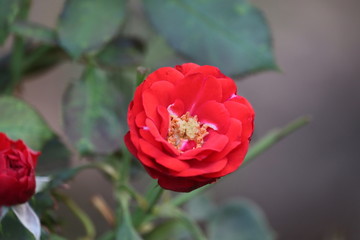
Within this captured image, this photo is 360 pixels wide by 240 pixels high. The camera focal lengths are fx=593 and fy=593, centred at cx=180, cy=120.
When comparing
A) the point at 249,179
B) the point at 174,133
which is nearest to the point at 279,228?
the point at 249,179

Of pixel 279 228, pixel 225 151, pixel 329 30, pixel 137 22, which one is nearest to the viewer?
pixel 225 151

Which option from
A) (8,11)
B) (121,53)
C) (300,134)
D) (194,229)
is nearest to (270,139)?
(194,229)

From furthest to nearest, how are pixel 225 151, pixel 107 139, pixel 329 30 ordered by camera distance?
1. pixel 329 30
2. pixel 107 139
3. pixel 225 151

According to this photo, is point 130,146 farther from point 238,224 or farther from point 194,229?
point 238,224

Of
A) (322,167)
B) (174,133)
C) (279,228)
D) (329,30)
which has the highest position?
(174,133)

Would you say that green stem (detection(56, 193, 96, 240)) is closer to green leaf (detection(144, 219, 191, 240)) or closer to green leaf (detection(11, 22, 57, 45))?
green leaf (detection(144, 219, 191, 240))

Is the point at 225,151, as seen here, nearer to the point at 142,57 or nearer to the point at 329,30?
the point at 142,57
